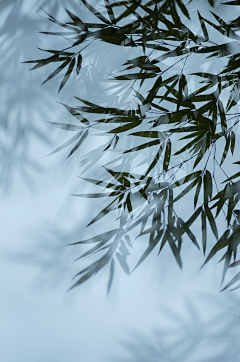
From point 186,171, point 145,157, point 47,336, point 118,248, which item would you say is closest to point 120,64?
point 145,157

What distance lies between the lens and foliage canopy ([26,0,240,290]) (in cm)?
101

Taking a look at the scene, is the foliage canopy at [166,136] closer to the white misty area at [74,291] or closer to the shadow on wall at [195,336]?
the white misty area at [74,291]

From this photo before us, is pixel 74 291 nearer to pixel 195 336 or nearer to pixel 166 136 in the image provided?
pixel 195 336

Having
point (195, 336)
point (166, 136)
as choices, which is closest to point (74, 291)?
point (195, 336)

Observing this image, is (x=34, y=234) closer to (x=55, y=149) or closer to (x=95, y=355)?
(x=55, y=149)

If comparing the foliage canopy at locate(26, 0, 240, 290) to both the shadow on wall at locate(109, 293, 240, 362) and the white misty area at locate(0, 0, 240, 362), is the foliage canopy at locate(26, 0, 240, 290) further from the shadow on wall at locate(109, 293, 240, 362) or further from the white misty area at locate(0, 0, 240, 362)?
the shadow on wall at locate(109, 293, 240, 362)

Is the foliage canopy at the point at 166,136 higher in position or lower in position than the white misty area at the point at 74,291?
higher

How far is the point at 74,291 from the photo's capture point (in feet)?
4.20

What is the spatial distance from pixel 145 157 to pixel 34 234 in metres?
0.48

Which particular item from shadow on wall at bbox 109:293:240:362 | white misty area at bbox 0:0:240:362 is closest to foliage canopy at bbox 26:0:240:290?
white misty area at bbox 0:0:240:362

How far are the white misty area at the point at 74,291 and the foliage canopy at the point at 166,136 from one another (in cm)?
7

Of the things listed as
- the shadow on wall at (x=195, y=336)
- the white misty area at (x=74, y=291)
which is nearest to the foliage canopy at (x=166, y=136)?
the white misty area at (x=74, y=291)

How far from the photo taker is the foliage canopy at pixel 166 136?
1.01 metres

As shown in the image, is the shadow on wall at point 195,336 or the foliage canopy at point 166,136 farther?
the shadow on wall at point 195,336
